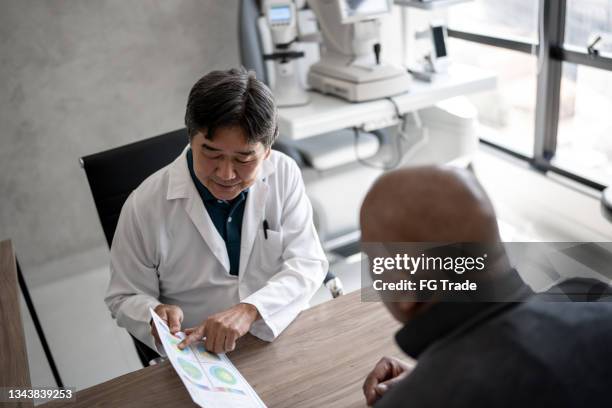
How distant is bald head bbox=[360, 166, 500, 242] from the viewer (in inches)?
30.6

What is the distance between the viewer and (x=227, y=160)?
147 centimetres

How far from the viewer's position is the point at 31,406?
1.26m

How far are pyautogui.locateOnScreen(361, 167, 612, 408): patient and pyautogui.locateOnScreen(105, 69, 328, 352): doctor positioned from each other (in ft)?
2.13

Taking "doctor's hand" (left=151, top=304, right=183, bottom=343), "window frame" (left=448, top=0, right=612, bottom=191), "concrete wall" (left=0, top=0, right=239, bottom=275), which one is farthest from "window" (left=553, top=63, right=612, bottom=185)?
"doctor's hand" (left=151, top=304, right=183, bottom=343)

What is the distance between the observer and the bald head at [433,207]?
0.78 meters

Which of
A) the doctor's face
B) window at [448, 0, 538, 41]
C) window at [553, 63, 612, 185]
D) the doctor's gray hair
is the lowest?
window at [553, 63, 612, 185]

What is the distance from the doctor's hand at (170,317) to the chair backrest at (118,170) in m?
0.42

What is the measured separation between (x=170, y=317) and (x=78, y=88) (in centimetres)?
202

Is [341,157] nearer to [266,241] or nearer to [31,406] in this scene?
[266,241]

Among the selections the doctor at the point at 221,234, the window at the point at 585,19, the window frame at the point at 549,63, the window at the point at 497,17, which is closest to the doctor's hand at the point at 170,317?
the doctor at the point at 221,234

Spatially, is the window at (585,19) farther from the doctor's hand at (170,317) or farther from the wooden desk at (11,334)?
the wooden desk at (11,334)

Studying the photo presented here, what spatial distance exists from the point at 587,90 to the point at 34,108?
2.78 m

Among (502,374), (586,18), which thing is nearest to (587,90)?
(586,18)

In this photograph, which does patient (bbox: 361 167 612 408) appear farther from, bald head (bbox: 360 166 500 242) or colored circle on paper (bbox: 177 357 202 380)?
colored circle on paper (bbox: 177 357 202 380)
